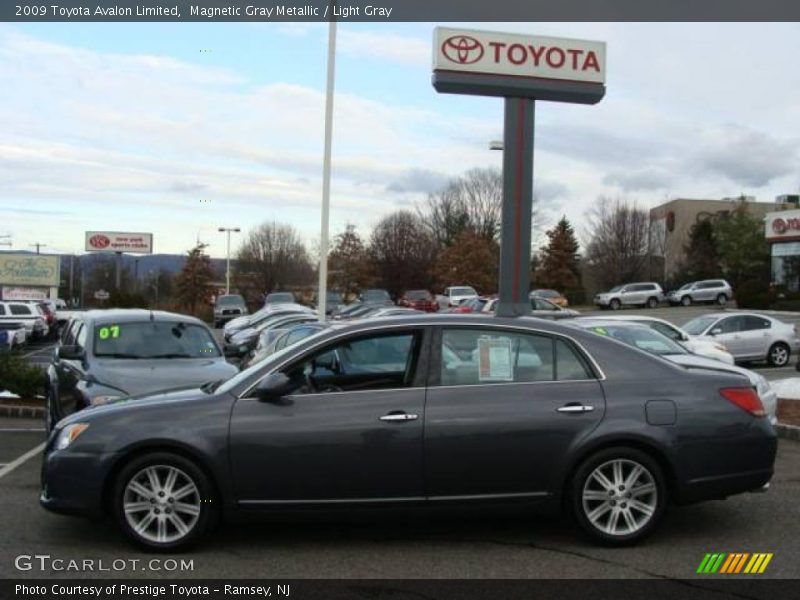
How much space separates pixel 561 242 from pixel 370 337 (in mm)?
66714

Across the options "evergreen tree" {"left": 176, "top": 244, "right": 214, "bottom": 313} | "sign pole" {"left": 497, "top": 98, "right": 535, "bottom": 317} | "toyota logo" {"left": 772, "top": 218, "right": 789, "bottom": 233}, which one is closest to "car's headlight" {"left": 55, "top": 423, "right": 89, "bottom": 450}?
"sign pole" {"left": 497, "top": 98, "right": 535, "bottom": 317}

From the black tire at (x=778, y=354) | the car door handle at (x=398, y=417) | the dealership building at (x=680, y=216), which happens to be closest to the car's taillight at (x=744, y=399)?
the car door handle at (x=398, y=417)

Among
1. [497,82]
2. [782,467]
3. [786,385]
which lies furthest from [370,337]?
[497,82]

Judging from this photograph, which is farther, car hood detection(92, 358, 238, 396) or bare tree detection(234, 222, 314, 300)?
bare tree detection(234, 222, 314, 300)

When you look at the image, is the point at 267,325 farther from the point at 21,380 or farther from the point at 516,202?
the point at 21,380

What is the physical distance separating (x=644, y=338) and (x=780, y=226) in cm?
4445

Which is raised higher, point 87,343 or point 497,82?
point 497,82

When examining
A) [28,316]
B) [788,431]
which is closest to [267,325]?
[28,316]

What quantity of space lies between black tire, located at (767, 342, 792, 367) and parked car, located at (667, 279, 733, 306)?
1295 inches

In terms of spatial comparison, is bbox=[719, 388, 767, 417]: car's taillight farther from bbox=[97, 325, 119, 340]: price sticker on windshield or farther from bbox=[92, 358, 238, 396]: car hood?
bbox=[97, 325, 119, 340]: price sticker on windshield

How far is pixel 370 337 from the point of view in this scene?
5.74 metres

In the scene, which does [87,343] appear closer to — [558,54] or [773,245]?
[558,54]

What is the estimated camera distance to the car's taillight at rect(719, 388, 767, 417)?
565cm

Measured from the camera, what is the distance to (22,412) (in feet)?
38.4
